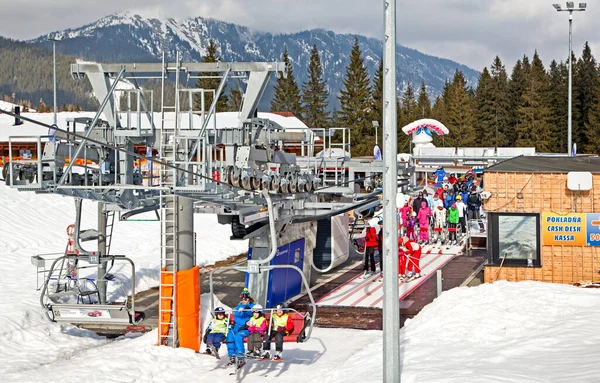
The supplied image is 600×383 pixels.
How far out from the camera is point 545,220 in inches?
852

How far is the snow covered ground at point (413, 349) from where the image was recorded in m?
14.1

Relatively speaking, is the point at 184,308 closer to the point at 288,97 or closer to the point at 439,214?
the point at 439,214

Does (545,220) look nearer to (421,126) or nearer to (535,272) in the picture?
(535,272)

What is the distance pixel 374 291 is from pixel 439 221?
9802 millimetres

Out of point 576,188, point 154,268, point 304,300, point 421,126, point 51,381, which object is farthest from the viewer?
point 421,126

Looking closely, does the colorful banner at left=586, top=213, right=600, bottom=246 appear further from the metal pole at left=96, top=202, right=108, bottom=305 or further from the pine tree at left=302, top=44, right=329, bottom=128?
the pine tree at left=302, top=44, right=329, bottom=128

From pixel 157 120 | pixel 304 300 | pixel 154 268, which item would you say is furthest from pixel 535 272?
pixel 157 120

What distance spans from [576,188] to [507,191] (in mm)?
1666

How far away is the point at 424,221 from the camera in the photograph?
30969mm

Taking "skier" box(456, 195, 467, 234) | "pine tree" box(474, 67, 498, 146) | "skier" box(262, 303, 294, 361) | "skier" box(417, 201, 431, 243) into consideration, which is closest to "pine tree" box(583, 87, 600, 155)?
"pine tree" box(474, 67, 498, 146)

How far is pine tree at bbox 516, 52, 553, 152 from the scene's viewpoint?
298ft

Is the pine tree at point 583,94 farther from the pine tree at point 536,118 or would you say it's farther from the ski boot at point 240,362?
the ski boot at point 240,362

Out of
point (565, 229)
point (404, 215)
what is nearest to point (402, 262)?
point (404, 215)

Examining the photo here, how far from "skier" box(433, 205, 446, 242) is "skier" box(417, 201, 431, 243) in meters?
0.66
